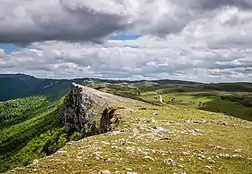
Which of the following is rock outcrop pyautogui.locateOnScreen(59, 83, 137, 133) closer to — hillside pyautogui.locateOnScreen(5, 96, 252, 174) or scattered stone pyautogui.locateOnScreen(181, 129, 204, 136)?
scattered stone pyautogui.locateOnScreen(181, 129, 204, 136)

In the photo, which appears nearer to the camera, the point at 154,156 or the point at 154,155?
the point at 154,156

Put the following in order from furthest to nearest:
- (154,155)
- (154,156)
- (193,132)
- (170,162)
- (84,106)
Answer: (84,106), (193,132), (154,155), (154,156), (170,162)

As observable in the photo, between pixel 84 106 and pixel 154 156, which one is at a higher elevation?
pixel 154 156

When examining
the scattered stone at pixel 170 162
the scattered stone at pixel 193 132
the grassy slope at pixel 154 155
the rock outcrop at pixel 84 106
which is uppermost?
the scattered stone at pixel 170 162

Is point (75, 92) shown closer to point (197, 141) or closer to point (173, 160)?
point (197, 141)

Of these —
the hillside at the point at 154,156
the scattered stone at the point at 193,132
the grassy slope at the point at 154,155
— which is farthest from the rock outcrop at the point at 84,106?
the hillside at the point at 154,156

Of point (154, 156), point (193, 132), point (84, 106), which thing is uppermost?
point (154, 156)

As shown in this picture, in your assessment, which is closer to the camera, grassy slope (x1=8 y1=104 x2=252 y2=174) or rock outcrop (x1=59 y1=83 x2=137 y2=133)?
grassy slope (x1=8 y1=104 x2=252 y2=174)

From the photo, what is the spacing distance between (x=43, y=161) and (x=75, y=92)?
101082 mm

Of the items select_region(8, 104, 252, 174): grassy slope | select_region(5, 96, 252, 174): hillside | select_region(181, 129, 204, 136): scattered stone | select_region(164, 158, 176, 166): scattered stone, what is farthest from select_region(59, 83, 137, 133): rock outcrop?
select_region(164, 158, 176, 166): scattered stone

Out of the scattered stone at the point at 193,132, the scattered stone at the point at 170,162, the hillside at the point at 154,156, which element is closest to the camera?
the hillside at the point at 154,156

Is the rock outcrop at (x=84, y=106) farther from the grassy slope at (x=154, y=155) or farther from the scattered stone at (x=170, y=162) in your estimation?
the scattered stone at (x=170, y=162)

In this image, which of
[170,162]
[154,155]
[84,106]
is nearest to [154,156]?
[154,155]

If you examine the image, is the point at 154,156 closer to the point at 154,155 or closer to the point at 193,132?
the point at 154,155
